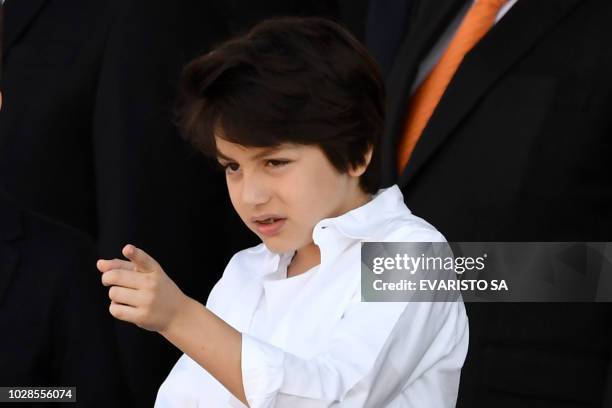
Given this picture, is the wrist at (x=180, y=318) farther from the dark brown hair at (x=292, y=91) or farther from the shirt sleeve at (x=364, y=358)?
the dark brown hair at (x=292, y=91)

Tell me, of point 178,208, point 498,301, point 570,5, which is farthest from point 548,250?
point 178,208

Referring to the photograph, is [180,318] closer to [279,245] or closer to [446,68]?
[279,245]

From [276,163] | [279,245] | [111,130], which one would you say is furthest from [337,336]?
[111,130]

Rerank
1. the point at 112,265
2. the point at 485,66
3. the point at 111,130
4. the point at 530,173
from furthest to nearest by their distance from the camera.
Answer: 1. the point at 111,130
2. the point at 485,66
3. the point at 530,173
4. the point at 112,265

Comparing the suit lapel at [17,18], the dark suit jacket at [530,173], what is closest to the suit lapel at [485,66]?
the dark suit jacket at [530,173]

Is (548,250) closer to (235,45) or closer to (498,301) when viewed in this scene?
(498,301)

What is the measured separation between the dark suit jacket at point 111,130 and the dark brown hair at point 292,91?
47.2 inches

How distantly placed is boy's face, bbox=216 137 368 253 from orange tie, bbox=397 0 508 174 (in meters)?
0.83

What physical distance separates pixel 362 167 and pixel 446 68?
0.86 m

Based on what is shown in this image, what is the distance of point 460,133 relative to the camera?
9.53 ft

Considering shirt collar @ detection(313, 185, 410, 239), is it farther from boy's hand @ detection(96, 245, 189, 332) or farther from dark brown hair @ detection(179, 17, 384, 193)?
boy's hand @ detection(96, 245, 189, 332)

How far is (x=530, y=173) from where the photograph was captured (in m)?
2.80

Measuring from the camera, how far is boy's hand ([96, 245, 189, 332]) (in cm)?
183

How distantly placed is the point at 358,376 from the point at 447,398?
24 cm
